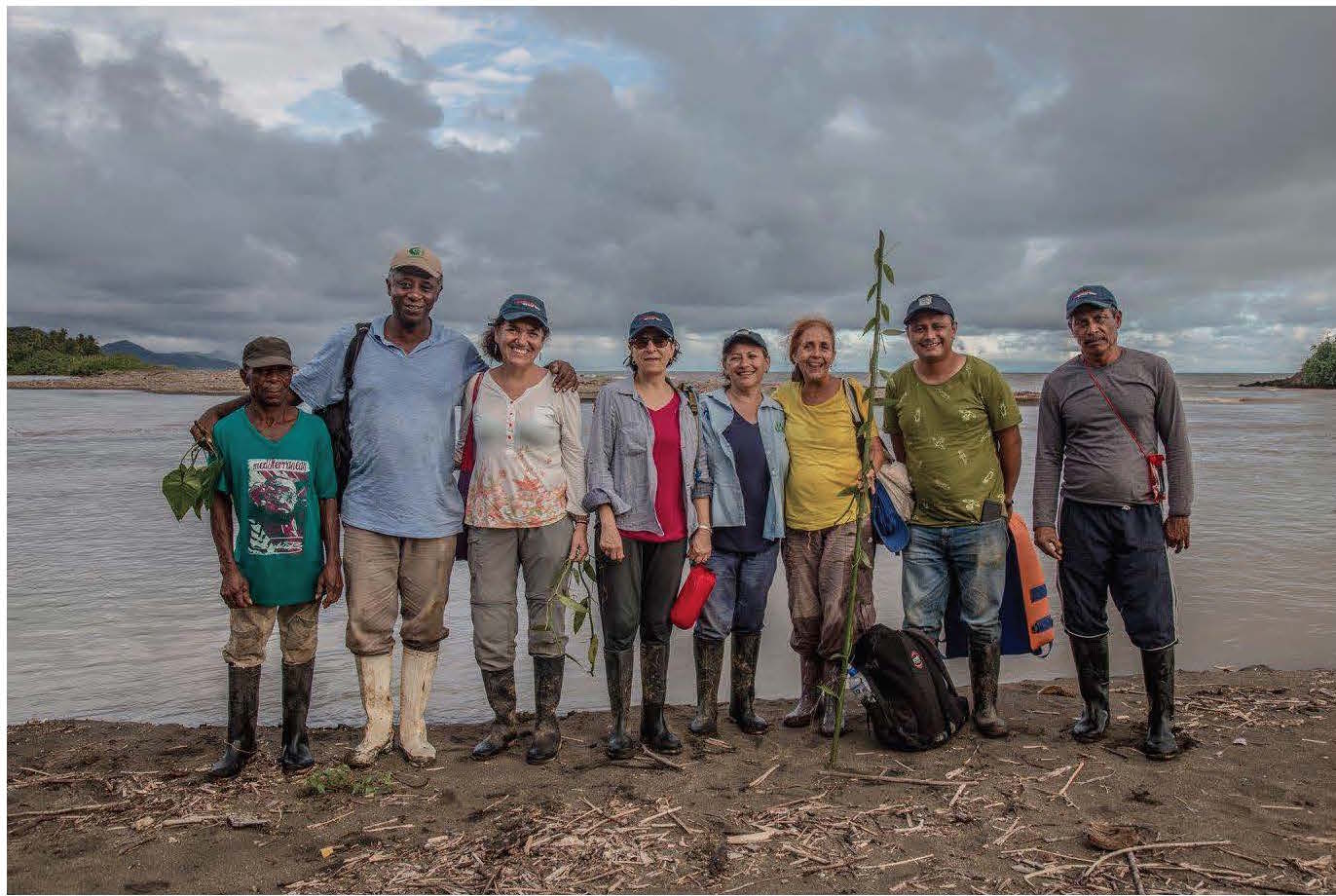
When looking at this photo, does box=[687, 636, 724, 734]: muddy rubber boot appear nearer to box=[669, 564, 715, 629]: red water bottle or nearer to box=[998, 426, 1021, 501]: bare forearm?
box=[669, 564, 715, 629]: red water bottle

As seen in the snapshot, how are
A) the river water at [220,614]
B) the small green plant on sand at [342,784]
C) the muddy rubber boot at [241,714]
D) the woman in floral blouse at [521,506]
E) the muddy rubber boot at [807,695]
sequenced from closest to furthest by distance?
the small green plant on sand at [342,784], the muddy rubber boot at [241,714], the woman in floral blouse at [521,506], the muddy rubber boot at [807,695], the river water at [220,614]

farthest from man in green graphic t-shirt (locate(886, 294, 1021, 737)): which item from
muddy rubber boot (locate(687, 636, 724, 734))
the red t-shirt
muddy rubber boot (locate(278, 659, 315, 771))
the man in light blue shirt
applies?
muddy rubber boot (locate(278, 659, 315, 771))

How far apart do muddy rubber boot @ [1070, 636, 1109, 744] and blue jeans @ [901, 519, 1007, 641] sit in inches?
17.9

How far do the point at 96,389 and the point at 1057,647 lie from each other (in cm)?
6031

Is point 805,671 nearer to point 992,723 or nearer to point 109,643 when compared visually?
point 992,723

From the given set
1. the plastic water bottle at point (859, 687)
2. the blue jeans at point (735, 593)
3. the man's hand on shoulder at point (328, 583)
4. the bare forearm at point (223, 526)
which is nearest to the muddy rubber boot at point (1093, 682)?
the plastic water bottle at point (859, 687)

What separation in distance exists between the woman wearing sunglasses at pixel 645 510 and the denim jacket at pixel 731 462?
0.09m

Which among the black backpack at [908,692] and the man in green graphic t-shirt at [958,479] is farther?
the man in green graphic t-shirt at [958,479]

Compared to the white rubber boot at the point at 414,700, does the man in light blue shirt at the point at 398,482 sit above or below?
above

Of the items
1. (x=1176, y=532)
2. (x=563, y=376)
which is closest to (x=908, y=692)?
(x=1176, y=532)

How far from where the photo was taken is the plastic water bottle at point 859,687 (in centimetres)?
477

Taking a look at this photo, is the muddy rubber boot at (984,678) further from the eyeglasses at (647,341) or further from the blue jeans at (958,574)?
the eyeglasses at (647,341)

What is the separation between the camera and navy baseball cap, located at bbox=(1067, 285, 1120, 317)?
4644 mm

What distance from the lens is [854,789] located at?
4.11 m
